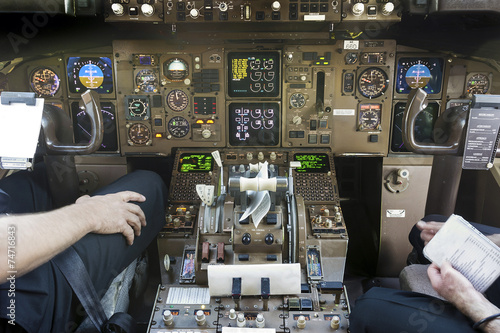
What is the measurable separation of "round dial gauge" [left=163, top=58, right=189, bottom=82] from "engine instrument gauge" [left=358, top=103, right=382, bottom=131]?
1.42 metres

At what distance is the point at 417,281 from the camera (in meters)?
2.05

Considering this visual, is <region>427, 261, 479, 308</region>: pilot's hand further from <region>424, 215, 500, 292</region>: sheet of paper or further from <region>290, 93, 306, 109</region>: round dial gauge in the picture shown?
<region>290, 93, 306, 109</region>: round dial gauge

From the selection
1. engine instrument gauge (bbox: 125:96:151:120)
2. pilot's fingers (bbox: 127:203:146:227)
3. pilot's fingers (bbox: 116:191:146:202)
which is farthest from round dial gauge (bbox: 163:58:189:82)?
Result: pilot's fingers (bbox: 127:203:146:227)

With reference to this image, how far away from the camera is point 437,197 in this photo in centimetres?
256

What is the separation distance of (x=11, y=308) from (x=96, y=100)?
4.14 ft

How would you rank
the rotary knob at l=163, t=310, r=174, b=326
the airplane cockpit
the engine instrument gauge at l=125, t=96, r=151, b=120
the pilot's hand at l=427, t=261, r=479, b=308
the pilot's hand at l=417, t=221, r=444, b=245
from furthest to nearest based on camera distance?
the engine instrument gauge at l=125, t=96, r=151, b=120 → the airplane cockpit → the pilot's hand at l=417, t=221, r=444, b=245 → the rotary knob at l=163, t=310, r=174, b=326 → the pilot's hand at l=427, t=261, r=479, b=308

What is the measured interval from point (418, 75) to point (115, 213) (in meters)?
2.53

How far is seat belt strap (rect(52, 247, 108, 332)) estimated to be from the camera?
60.8 inches

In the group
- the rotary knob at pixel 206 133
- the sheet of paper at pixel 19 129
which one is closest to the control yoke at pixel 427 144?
the rotary knob at pixel 206 133

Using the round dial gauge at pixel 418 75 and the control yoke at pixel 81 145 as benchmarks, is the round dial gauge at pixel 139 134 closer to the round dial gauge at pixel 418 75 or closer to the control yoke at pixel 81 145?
the control yoke at pixel 81 145

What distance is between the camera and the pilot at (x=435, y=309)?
4.71 feet

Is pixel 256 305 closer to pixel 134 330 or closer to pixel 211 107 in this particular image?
pixel 134 330

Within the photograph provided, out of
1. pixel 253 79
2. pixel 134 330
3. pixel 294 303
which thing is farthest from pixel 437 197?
pixel 134 330

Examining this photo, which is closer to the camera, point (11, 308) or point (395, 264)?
point (11, 308)
